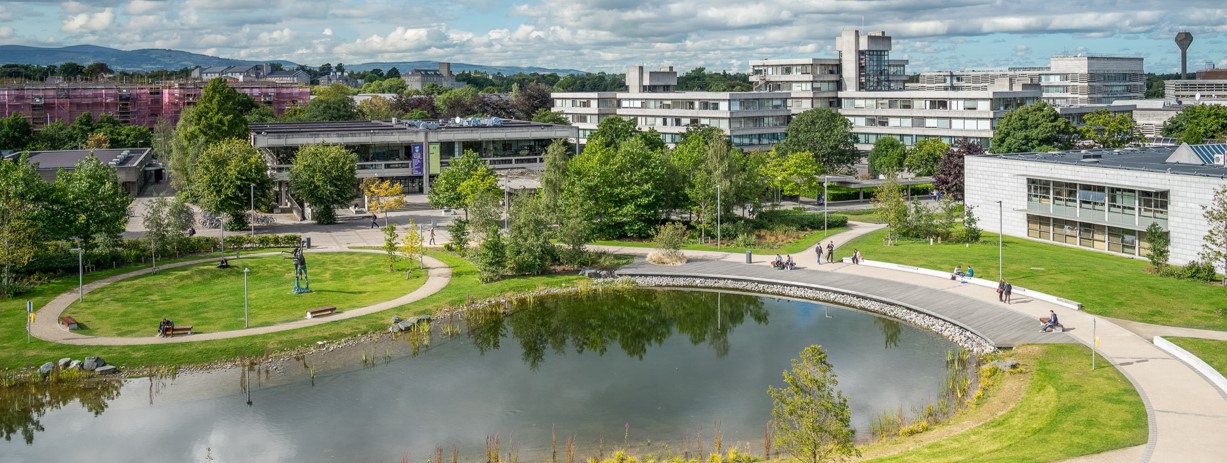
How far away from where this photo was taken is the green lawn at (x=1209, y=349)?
37594mm

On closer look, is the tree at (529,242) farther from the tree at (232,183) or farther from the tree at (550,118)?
the tree at (550,118)

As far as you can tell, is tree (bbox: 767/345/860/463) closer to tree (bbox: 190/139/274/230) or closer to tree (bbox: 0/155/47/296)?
tree (bbox: 0/155/47/296)

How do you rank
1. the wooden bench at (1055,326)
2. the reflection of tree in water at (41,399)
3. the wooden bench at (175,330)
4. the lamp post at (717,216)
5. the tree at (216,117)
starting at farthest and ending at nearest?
the tree at (216,117) < the lamp post at (717,216) < the wooden bench at (175,330) < the wooden bench at (1055,326) < the reflection of tree in water at (41,399)

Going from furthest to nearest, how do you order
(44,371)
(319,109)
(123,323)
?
1. (319,109)
2. (123,323)
3. (44,371)

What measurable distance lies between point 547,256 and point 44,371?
27.7 m

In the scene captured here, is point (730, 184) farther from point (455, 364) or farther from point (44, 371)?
point (44, 371)

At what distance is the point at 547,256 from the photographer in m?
60.5

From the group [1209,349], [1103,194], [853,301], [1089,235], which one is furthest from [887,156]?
[1209,349]

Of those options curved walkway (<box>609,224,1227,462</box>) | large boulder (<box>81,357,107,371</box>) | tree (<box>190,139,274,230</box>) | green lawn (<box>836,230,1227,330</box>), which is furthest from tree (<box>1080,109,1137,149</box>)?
large boulder (<box>81,357,107,371</box>)

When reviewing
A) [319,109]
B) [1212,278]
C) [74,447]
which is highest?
[319,109]

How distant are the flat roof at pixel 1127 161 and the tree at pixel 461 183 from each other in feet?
125

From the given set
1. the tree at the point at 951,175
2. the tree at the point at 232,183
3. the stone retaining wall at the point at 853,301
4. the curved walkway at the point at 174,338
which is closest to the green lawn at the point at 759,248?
the stone retaining wall at the point at 853,301

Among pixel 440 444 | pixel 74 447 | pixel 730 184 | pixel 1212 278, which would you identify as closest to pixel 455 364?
pixel 440 444

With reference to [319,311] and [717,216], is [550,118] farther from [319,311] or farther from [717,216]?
[319,311]
